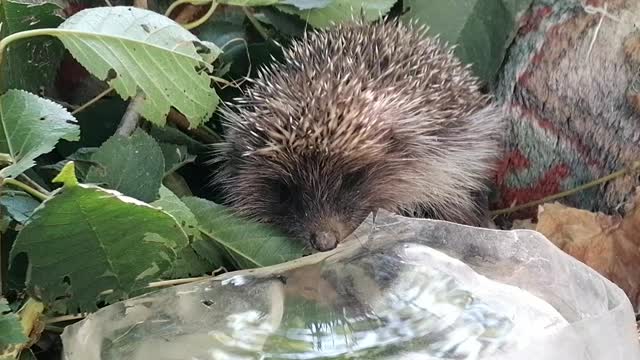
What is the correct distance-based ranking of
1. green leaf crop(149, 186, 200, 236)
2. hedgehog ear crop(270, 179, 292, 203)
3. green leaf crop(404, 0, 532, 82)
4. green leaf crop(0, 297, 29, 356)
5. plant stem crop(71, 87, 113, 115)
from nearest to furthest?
green leaf crop(0, 297, 29, 356) < green leaf crop(149, 186, 200, 236) < plant stem crop(71, 87, 113, 115) < hedgehog ear crop(270, 179, 292, 203) < green leaf crop(404, 0, 532, 82)

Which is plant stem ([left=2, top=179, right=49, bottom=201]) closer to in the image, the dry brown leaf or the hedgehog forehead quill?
the hedgehog forehead quill

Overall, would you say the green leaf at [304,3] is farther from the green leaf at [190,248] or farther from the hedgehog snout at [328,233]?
the green leaf at [190,248]

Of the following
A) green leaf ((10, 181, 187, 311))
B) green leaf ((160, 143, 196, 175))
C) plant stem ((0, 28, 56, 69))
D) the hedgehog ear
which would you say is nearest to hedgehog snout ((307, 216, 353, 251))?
the hedgehog ear

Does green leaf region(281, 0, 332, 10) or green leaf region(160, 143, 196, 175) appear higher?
green leaf region(281, 0, 332, 10)

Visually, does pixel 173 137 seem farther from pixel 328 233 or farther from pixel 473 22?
pixel 473 22

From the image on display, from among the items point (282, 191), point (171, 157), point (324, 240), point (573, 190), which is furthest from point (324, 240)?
point (573, 190)

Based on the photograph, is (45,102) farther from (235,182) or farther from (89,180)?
(235,182)
